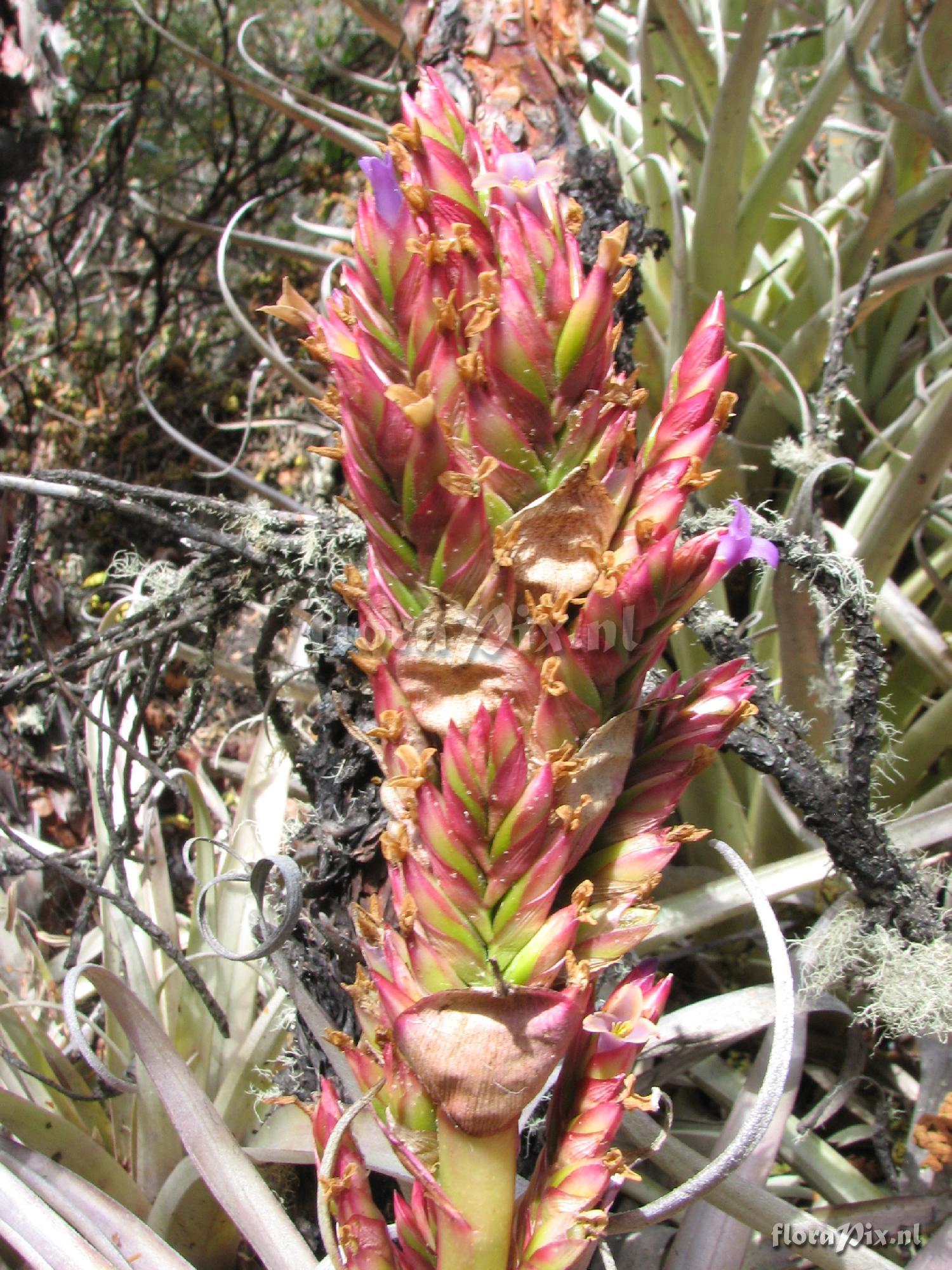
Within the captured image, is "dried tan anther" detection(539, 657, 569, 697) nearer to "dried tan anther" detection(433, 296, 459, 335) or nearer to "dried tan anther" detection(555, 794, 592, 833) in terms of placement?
"dried tan anther" detection(555, 794, 592, 833)

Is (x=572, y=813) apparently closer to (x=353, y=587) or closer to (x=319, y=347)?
(x=353, y=587)

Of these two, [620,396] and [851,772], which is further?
[851,772]

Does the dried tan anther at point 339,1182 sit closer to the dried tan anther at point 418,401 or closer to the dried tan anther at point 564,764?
the dried tan anther at point 564,764

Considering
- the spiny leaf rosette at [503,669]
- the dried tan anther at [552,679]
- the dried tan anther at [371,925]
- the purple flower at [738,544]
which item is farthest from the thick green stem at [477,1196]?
the purple flower at [738,544]

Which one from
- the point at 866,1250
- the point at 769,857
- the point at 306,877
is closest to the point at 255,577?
the point at 306,877

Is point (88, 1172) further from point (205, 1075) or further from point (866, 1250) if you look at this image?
point (866, 1250)

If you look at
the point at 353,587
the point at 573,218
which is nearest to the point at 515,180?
the point at 573,218

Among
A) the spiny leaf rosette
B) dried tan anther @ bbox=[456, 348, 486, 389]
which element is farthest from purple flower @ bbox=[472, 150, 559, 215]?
dried tan anther @ bbox=[456, 348, 486, 389]
